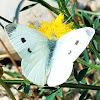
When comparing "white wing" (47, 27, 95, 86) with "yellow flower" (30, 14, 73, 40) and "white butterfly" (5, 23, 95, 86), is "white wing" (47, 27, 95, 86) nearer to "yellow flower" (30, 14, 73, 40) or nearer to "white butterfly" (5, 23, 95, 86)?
"white butterfly" (5, 23, 95, 86)

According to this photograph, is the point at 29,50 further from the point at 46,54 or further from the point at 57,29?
the point at 57,29

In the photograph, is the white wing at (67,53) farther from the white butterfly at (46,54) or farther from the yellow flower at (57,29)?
the yellow flower at (57,29)

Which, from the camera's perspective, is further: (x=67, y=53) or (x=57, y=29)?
(x=57, y=29)

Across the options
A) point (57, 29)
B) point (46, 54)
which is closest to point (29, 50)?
point (46, 54)

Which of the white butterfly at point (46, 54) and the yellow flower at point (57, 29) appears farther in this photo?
the yellow flower at point (57, 29)

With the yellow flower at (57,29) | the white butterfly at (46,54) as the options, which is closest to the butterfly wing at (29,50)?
the white butterfly at (46,54)

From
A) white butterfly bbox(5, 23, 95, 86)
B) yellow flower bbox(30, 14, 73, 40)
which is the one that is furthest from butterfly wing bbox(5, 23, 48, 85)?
yellow flower bbox(30, 14, 73, 40)

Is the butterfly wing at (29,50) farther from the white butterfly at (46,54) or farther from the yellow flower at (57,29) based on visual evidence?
the yellow flower at (57,29)
